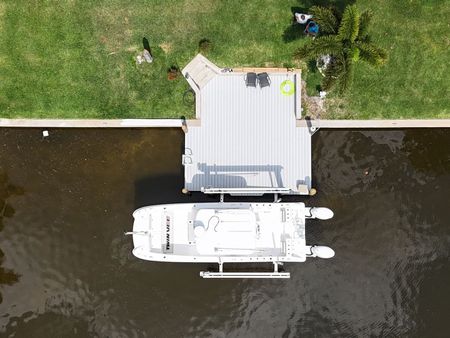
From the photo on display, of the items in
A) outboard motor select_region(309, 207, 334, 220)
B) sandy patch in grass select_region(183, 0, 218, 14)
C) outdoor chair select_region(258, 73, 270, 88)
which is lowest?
outboard motor select_region(309, 207, 334, 220)

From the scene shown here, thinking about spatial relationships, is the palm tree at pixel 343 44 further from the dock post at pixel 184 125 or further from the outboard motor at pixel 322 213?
the dock post at pixel 184 125

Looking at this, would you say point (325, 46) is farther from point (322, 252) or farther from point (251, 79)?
point (322, 252)

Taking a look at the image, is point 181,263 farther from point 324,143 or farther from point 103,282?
point 324,143

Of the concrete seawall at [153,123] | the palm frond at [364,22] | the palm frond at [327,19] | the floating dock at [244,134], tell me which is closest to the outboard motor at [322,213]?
the floating dock at [244,134]

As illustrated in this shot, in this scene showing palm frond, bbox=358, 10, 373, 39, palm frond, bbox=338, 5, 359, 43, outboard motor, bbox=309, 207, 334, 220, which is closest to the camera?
palm frond, bbox=338, 5, 359, 43

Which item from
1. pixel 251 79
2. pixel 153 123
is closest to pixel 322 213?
pixel 251 79

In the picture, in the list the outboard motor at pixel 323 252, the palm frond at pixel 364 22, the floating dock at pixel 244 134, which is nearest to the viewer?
the palm frond at pixel 364 22

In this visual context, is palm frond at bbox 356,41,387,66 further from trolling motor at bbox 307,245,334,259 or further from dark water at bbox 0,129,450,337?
trolling motor at bbox 307,245,334,259

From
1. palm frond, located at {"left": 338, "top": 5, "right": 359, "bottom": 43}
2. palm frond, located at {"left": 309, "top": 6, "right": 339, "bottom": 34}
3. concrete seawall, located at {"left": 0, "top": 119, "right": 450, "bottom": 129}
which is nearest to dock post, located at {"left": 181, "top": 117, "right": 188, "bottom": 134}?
concrete seawall, located at {"left": 0, "top": 119, "right": 450, "bottom": 129}
